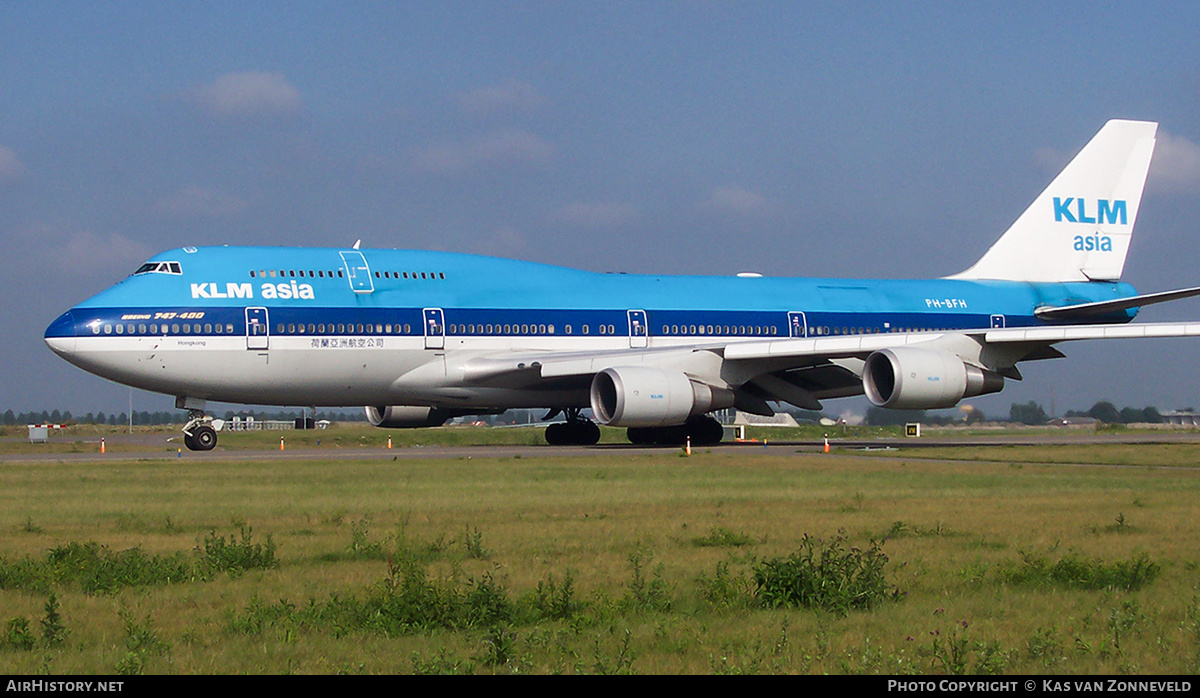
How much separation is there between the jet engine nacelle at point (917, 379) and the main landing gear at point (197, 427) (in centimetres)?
1589

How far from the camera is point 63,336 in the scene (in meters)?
28.2

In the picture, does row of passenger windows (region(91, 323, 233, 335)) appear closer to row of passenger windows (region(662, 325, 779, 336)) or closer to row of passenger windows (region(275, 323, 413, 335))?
row of passenger windows (region(275, 323, 413, 335))

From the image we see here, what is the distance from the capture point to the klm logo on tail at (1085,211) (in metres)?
41.2

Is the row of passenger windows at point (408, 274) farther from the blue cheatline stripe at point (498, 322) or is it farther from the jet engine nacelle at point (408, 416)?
the jet engine nacelle at point (408, 416)

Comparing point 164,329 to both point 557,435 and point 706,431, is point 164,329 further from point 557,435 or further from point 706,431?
point 706,431

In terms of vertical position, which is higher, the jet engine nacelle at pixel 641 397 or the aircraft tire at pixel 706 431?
the jet engine nacelle at pixel 641 397

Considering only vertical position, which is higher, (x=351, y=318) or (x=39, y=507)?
(x=351, y=318)

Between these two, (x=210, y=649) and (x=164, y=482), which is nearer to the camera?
(x=210, y=649)

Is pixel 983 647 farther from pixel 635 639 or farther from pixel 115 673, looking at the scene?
pixel 115 673

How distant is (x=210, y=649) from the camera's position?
7492mm

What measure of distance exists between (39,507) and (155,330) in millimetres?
13502

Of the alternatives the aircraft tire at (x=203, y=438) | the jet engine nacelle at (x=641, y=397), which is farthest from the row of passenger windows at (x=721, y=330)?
the aircraft tire at (x=203, y=438)

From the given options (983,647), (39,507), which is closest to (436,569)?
(983,647)

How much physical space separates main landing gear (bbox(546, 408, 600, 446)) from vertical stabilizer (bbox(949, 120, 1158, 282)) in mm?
14388
